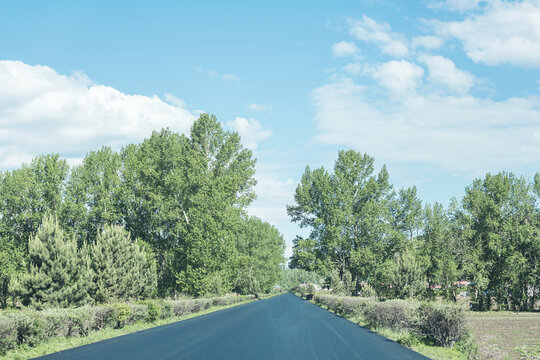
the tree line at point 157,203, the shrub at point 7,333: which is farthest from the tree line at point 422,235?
the shrub at point 7,333

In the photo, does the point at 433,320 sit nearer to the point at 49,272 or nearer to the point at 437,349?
the point at 437,349

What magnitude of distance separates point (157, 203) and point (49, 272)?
84.2 feet

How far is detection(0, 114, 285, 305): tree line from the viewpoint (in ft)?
166

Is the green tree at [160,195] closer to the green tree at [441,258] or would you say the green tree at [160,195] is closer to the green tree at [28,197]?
the green tree at [28,197]

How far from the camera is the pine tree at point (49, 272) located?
30062 mm

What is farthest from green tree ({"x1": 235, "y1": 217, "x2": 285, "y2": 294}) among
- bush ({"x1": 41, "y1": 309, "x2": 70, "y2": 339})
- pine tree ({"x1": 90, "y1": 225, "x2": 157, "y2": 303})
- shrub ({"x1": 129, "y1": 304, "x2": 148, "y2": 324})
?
bush ({"x1": 41, "y1": 309, "x2": 70, "y2": 339})

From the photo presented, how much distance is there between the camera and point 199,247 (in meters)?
49.2

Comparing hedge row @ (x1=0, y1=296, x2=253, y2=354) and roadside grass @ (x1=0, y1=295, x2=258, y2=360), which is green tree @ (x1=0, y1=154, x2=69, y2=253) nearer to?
hedge row @ (x1=0, y1=296, x2=253, y2=354)

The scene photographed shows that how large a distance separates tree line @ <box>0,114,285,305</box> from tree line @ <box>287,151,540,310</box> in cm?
1518

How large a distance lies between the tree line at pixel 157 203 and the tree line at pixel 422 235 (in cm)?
1518

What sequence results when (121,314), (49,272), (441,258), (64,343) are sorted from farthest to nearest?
(441,258) → (49,272) → (121,314) → (64,343)


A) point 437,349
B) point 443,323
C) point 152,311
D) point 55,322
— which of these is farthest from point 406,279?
point 55,322

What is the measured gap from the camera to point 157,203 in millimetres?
55969

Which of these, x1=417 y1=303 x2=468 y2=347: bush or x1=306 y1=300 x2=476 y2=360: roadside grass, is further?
x1=417 y1=303 x2=468 y2=347: bush
